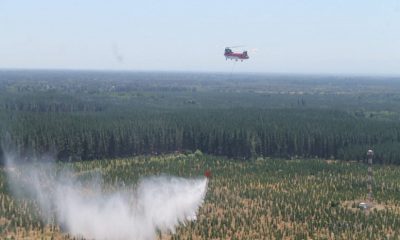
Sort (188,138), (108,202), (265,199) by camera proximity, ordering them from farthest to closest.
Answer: (188,138)
(265,199)
(108,202)

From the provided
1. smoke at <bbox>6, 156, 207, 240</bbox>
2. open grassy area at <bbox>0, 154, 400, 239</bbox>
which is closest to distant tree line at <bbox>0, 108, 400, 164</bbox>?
open grassy area at <bbox>0, 154, 400, 239</bbox>

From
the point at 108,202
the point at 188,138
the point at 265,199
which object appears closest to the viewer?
the point at 108,202

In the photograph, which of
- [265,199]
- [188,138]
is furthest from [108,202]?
[188,138]

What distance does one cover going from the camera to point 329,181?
4510 inches

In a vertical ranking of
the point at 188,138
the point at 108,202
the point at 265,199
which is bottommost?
the point at 265,199

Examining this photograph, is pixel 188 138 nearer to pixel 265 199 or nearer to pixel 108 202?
pixel 265 199

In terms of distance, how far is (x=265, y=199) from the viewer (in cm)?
9856

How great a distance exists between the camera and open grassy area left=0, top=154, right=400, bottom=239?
79.2 metres

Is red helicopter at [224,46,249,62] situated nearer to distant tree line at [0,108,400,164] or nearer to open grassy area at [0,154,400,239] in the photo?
open grassy area at [0,154,400,239]

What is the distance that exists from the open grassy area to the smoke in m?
2.05

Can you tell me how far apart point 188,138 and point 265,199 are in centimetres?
6505

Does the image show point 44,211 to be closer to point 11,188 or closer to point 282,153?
point 11,188

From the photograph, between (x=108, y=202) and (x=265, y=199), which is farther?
(x=265, y=199)

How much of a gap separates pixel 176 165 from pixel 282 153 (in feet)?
132
